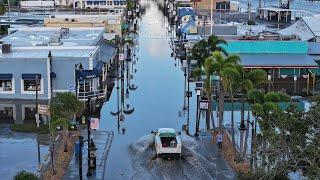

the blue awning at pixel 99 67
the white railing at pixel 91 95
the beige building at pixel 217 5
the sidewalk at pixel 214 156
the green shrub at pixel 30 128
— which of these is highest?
the beige building at pixel 217 5

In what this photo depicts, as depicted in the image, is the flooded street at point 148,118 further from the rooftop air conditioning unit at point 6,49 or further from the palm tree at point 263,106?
the rooftop air conditioning unit at point 6,49

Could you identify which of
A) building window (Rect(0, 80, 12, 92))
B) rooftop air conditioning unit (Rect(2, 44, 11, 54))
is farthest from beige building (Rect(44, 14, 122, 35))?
building window (Rect(0, 80, 12, 92))

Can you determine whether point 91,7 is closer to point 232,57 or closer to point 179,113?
point 179,113

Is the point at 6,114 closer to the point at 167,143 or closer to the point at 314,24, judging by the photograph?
the point at 167,143

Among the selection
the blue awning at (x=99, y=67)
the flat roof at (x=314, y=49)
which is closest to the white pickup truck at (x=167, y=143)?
the blue awning at (x=99, y=67)

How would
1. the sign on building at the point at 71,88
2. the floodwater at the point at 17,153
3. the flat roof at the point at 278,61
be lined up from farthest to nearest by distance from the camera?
the flat roof at the point at 278,61, the sign on building at the point at 71,88, the floodwater at the point at 17,153

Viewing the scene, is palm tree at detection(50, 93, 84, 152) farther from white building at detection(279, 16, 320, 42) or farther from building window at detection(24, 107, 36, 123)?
white building at detection(279, 16, 320, 42)
